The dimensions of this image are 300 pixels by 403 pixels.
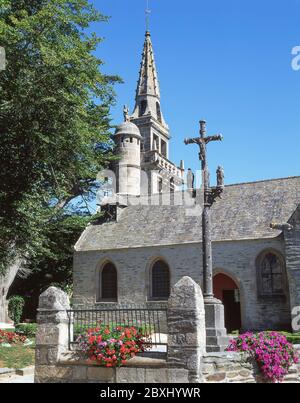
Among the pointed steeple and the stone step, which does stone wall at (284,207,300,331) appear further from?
the pointed steeple

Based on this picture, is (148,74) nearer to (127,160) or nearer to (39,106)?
(127,160)

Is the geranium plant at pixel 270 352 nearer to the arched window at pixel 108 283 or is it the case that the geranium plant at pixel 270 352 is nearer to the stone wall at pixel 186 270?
the stone wall at pixel 186 270

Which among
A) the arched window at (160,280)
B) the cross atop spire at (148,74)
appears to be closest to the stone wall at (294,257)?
the arched window at (160,280)

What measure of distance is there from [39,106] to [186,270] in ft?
40.1

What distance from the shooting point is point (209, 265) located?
Result: 1251 cm

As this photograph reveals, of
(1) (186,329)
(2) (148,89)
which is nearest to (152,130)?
(2) (148,89)

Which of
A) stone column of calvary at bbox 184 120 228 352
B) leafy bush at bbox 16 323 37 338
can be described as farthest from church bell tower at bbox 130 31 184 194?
stone column of calvary at bbox 184 120 228 352

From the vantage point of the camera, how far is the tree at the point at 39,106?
→ 15523 mm

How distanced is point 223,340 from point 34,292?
22445 millimetres

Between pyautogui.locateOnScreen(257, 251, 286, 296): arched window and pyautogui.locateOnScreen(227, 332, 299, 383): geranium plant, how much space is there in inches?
487

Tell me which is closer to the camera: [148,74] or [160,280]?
[160,280]

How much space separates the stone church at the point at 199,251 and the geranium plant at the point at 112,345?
1270 cm

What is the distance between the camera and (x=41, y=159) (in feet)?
56.6
